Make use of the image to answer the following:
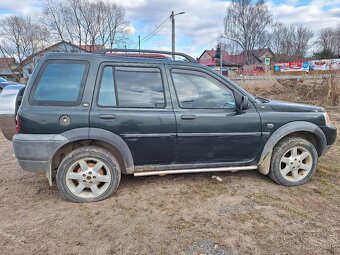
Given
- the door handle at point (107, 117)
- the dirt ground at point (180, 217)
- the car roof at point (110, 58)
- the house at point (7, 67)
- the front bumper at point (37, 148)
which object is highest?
the house at point (7, 67)

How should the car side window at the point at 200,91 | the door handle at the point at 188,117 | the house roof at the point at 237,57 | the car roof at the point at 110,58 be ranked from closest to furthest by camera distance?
the car roof at the point at 110,58
the door handle at the point at 188,117
the car side window at the point at 200,91
the house roof at the point at 237,57

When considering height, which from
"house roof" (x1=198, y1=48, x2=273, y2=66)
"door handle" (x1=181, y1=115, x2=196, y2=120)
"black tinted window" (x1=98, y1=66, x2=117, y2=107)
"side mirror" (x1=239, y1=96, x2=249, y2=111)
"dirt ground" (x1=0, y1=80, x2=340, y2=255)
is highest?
"house roof" (x1=198, y1=48, x2=273, y2=66)

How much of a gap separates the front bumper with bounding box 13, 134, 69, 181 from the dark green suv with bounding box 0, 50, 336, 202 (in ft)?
0.04

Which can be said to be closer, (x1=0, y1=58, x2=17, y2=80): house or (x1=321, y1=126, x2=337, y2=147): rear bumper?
(x1=321, y1=126, x2=337, y2=147): rear bumper

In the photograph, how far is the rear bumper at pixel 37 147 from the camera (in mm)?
3361

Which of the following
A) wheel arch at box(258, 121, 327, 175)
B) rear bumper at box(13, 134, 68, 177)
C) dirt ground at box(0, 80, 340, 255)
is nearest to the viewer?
dirt ground at box(0, 80, 340, 255)

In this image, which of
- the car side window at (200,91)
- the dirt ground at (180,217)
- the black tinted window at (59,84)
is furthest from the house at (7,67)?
the car side window at (200,91)

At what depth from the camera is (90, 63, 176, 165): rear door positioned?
3.49 metres

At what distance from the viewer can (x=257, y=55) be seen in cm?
6788

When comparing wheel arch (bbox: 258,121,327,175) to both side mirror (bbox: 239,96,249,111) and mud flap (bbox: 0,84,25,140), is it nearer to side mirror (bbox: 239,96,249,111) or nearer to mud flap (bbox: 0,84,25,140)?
side mirror (bbox: 239,96,249,111)

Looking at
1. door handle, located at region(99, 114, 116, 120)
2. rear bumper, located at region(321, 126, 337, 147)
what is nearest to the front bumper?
door handle, located at region(99, 114, 116, 120)

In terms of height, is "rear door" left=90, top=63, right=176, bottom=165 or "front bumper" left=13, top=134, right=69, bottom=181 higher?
"rear door" left=90, top=63, right=176, bottom=165

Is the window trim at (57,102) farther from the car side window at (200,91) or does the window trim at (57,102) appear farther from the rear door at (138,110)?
the car side window at (200,91)

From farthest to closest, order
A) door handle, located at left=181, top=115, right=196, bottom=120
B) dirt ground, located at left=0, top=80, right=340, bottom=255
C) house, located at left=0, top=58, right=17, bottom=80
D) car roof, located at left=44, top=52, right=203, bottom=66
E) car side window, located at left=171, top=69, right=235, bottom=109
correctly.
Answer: house, located at left=0, top=58, right=17, bottom=80, car side window, located at left=171, top=69, right=235, bottom=109, door handle, located at left=181, top=115, right=196, bottom=120, car roof, located at left=44, top=52, right=203, bottom=66, dirt ground, located at left=0, top=80, right=340, bottom=255
